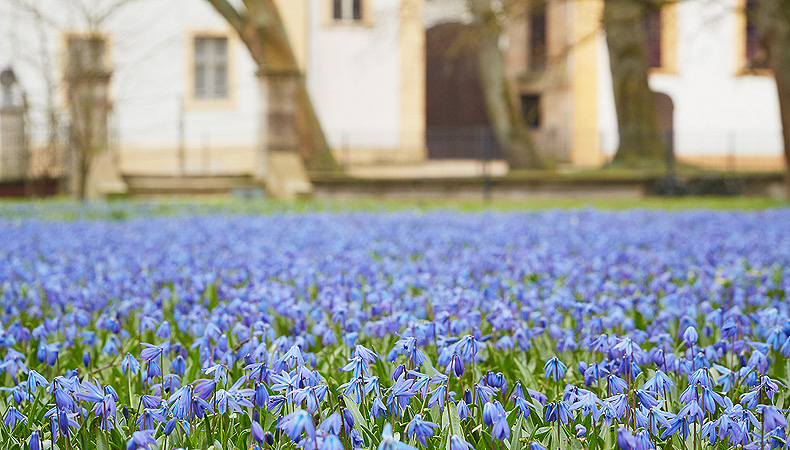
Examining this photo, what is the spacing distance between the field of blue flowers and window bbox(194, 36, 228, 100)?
2058cm

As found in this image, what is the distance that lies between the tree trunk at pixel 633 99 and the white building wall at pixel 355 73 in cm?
949

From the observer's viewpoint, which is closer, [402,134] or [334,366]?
[334,366]

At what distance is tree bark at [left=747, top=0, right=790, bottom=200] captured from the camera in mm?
12734

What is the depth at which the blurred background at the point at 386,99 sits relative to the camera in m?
18.2

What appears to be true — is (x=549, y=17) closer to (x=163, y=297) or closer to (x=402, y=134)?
(x=402, y=134)

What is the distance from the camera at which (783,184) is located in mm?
18844

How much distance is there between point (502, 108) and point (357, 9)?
8972 millimetres

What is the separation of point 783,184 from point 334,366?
18457 mm

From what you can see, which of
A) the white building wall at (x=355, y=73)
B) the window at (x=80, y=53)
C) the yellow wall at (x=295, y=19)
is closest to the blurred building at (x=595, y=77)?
the white building wall at (x=355, y=73)

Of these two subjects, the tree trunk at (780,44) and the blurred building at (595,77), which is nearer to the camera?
the tree trunk at (780,44)

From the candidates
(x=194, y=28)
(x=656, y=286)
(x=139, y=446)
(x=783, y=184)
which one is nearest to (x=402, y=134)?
(x=194, y=28)

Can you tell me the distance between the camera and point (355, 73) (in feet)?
92.2

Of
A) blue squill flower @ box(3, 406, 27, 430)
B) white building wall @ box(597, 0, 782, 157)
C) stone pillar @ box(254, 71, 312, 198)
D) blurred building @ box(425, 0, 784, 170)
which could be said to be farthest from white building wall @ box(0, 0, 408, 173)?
blue squill flower @ box(3, 406, 27, 430)

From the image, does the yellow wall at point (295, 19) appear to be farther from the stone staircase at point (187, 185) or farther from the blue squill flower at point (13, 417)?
the blue squill flower at point (13, 417)
